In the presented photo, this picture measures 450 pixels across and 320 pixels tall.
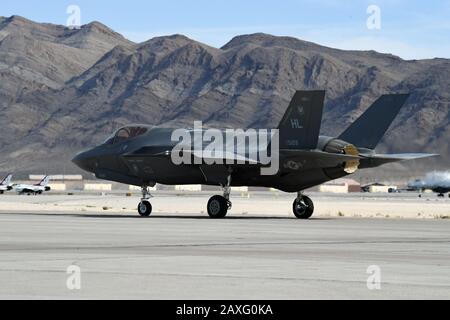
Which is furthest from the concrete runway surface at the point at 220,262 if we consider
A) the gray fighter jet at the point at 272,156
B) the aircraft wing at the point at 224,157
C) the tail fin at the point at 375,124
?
the tail fin at the point at 375,124

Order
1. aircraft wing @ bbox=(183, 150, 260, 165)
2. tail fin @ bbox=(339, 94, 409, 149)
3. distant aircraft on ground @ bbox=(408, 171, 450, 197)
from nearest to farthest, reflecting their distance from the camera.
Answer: aircraft wing @ bbox=(183, 150, 260, 165)
tail fin @ bbox=(339, 94, 409, 149)
distant aircraft on ground @ bbox=(408, 171, 450, 197)

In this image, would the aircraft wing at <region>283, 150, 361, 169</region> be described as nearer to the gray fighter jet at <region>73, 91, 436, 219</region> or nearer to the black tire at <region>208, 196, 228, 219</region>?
the gray fighter jet at <region>73, 91, 436, 219</region>

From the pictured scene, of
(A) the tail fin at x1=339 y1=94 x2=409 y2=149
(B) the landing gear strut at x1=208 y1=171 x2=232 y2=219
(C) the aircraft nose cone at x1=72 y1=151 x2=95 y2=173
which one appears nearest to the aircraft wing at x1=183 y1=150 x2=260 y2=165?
(B) the landing gear strut at x1=208 y1=171 x2=232 y2=219

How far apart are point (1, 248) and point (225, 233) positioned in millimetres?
9184

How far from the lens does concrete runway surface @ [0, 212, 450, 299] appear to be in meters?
14.5

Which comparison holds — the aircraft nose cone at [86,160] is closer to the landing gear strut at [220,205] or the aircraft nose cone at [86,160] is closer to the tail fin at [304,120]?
the landing gear strut at [220,205]

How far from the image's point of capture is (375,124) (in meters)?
42.6

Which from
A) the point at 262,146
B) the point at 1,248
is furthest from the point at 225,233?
the point at 262,146

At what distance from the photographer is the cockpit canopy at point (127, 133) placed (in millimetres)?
44781

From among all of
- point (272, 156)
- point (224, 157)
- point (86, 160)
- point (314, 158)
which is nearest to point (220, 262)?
point (314, 158)

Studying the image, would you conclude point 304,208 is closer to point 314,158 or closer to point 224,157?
point 314,158

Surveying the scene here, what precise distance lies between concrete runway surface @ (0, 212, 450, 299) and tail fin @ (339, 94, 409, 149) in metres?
9.57

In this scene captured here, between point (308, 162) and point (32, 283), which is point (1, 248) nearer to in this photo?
point (32, 283)
